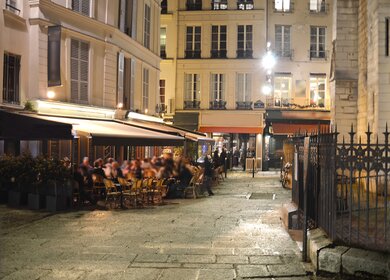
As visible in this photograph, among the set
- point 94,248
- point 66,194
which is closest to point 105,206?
point 66,194

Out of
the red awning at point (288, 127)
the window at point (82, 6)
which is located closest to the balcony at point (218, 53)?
the red awning at point (288, 127)

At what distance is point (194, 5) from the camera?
1276 inches

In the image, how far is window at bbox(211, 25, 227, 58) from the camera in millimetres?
32312

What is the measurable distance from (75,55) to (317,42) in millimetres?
19967

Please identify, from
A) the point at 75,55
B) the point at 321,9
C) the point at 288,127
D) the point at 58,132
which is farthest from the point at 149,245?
the point at 321,9

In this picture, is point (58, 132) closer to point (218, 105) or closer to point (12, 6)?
point (12, 6)

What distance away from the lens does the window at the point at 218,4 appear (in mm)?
32219

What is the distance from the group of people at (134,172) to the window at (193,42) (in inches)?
590

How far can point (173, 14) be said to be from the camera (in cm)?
3238

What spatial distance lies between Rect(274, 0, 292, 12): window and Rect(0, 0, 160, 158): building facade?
1267 cm

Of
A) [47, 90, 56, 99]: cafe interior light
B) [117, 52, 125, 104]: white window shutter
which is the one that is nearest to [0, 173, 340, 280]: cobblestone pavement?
[47, 90, 56, 99]: cafe interior light

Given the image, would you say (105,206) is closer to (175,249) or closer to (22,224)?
(22,224)

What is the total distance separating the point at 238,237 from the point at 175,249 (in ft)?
4.87

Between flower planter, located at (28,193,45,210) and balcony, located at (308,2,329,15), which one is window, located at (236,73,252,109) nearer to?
balcony, located at (308,2,329,15)
